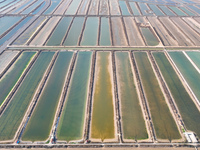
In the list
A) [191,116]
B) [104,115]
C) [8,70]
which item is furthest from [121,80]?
[8,70]

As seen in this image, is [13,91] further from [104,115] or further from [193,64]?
[193,64]

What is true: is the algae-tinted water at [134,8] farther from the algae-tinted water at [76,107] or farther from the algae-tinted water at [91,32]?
the algae-tinted water at [76,107]

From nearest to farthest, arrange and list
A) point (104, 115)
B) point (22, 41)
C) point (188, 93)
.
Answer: point (104, 115) → point (188, 93) → point (22, 41)

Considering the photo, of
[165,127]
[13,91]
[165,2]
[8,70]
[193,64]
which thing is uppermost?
[165,2]

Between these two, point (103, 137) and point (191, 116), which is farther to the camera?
point (191, 116)

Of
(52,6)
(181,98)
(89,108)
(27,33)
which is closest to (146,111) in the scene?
(181,98)

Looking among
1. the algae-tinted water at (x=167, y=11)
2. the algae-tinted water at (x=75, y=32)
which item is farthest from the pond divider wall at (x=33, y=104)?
the algae-tinted water at (x=167, y=11)

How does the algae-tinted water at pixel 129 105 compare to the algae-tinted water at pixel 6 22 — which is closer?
the algae-tinted water at pixel 129 105
